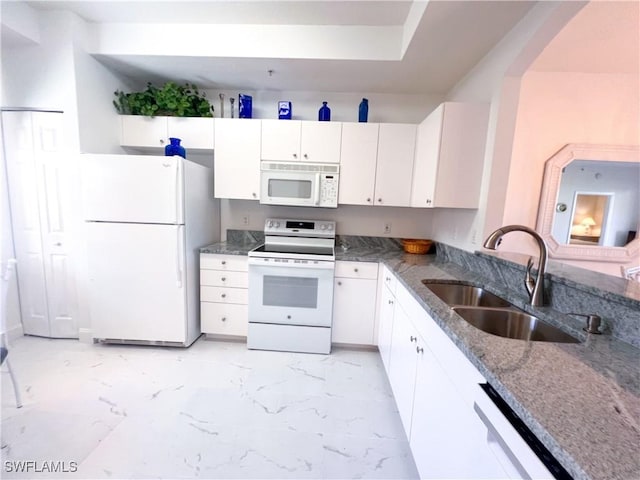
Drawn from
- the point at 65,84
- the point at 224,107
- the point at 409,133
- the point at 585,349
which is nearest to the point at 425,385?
the point at 585,349

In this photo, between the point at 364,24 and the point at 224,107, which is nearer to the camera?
the point at 364,24

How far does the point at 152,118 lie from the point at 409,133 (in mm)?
2406

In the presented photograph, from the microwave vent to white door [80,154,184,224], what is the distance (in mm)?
744

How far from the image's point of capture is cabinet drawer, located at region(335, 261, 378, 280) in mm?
2354

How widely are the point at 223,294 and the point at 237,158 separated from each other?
1273mm

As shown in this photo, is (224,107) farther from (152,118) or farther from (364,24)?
(364,24)

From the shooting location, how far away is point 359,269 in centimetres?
236

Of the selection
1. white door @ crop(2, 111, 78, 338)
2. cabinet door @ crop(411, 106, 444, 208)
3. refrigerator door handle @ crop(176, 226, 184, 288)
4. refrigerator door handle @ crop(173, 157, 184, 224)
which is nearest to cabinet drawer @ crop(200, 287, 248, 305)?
refrigerator door handle @ crop(176, 226, 184, 288)

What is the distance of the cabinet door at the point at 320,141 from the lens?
2.45 m

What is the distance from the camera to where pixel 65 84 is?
7.04 feet

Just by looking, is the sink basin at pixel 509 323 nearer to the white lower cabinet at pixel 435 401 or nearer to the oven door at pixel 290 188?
the white lower cabinet at pixel 435 401

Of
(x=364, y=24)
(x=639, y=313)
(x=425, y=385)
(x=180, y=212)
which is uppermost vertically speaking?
(x=364, y=24)

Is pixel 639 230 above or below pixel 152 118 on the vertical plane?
below

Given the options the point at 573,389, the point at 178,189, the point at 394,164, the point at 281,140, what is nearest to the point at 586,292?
the point at 573,389
